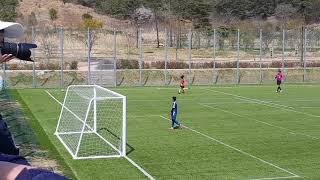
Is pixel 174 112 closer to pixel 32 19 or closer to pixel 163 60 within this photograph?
pixel 163 60

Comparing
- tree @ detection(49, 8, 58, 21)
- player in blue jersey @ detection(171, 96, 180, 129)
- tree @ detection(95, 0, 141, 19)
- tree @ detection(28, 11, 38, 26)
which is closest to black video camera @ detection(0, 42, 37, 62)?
player in blue jersey @ detection(171, 96, 180, 129)

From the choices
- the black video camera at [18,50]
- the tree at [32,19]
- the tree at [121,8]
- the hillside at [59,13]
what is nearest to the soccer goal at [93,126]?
the black video camera at [18,50]

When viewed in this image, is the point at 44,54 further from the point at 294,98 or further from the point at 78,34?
the point at 294,98

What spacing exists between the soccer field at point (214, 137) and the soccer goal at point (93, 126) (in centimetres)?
39

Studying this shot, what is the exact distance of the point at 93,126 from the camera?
1995 cm

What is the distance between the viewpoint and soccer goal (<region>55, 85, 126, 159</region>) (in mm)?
15844

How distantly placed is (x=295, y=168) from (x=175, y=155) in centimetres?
326

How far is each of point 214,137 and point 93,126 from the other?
4041 mm

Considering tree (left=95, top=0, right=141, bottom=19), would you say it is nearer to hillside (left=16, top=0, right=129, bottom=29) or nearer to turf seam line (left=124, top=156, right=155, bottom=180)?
hillside (left=16, top=0, right=129, bottom=29)

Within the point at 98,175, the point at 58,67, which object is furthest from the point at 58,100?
the point at 98,175

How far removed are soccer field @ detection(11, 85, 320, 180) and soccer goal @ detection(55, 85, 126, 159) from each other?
15.3 inches

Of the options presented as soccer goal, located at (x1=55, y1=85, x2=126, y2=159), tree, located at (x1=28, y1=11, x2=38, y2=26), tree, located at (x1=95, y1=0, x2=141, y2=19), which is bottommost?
soccer goal, located at (x1=55, y1=85, x2=126, y2=159)

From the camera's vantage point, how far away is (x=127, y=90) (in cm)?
3775

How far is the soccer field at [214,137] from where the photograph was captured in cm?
1403
